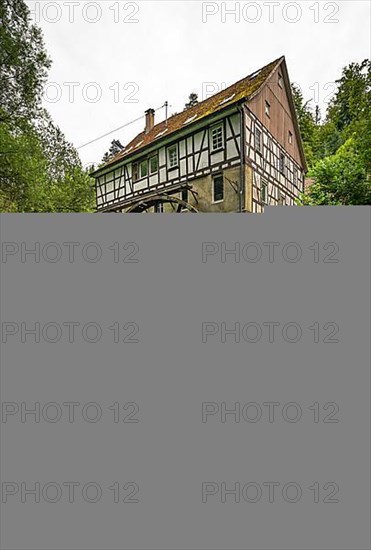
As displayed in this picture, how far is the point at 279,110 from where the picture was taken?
33.7 ft

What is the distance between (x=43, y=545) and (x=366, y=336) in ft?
6.26

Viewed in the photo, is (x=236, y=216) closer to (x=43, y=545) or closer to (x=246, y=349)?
(x=246, y=349)

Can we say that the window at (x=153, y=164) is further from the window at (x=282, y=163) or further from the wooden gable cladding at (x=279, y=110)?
the window at (x=282, y=163)

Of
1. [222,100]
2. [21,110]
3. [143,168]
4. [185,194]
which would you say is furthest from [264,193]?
[21,110]

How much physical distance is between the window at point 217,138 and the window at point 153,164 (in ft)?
7.56

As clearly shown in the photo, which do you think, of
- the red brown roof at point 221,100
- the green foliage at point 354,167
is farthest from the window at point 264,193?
the red brown roof at point 221,100

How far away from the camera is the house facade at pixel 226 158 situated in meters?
8.40

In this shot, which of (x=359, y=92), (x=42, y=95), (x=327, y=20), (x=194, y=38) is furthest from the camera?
(x=359, y=92)

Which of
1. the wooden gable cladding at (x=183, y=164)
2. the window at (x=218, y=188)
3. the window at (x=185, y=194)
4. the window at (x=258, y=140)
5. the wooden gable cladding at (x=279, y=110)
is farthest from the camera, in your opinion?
the window at (x=185, y=194)

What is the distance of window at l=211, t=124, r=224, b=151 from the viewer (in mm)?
8742

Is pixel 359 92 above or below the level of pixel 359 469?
above

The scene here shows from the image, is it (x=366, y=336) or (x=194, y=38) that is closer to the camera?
(x=366, y=336)

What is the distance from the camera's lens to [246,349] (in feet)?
5.23

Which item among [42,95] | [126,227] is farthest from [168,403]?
[42,95]
